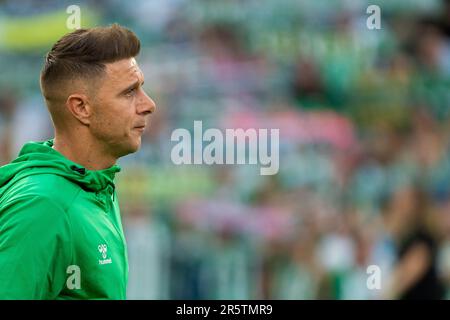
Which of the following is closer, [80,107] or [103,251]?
[103,251]

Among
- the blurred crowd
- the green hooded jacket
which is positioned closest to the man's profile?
the green hooded jacket

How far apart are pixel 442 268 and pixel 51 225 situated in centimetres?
555

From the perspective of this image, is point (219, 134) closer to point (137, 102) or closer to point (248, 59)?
point (248, 59)

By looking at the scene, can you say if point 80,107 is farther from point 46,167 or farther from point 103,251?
point 103,251

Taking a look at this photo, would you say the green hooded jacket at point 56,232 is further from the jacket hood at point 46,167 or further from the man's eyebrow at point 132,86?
the man's eyebrow at point 132,86

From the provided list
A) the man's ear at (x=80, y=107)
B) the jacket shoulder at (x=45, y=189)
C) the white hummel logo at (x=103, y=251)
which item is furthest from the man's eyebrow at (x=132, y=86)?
the white hummel logo at (x=103, y=251)

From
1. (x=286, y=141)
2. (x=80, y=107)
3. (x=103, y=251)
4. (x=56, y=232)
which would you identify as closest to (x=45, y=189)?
(x=56, y=232)

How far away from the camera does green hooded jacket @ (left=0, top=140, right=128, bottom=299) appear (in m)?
2.82

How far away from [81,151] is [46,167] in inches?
8.9

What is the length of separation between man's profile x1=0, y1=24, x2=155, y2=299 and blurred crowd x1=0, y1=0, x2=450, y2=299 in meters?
5.01

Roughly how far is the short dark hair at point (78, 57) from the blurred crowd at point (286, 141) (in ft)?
17.0

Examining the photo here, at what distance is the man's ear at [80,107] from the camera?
10.7ft

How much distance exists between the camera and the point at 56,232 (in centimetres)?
289

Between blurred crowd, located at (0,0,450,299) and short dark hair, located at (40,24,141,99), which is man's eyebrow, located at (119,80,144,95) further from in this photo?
blurred crowd, located at (0,0,450,299)
